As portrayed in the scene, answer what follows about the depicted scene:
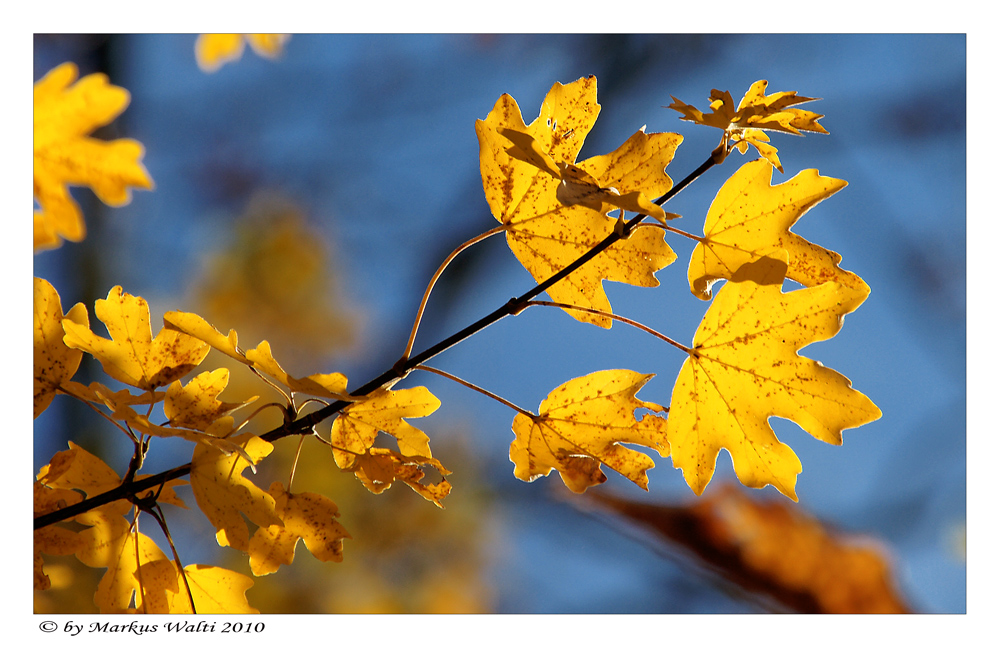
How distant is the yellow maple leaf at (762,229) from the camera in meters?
0.57

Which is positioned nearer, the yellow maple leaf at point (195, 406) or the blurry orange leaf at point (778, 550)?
the yellow maple leaf at point (195, 406)

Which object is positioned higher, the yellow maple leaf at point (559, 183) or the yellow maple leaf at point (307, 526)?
the yellow maple leaf at point (559, 183)

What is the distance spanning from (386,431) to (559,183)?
286mm

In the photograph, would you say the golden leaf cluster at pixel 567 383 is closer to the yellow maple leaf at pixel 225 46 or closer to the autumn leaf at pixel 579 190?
the autumn leaf at pixel 579 190

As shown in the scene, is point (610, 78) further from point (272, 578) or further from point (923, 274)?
point (272, 578)

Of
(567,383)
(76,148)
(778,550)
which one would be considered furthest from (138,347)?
(778,550)

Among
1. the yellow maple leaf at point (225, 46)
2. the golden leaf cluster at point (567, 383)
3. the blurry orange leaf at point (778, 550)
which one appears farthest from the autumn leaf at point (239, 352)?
the blurry orange leaf at point (778, 550)

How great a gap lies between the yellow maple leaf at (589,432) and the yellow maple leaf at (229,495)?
0.78 feet

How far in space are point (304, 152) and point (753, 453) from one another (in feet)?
9.81

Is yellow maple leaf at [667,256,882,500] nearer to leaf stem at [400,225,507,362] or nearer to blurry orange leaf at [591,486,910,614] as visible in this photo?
leaf stem at [400,225,507,362]

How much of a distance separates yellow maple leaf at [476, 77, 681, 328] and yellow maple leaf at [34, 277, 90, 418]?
1.42 feet

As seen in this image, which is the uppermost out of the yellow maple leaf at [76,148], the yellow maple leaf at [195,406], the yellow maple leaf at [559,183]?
the yellow maple leaf at [559,183]

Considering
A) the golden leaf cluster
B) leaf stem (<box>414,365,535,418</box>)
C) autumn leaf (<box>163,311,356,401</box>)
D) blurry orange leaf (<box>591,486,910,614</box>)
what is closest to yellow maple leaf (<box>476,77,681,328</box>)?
the golden leaf cluster

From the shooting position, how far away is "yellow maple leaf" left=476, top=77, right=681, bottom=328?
0.60 meters
